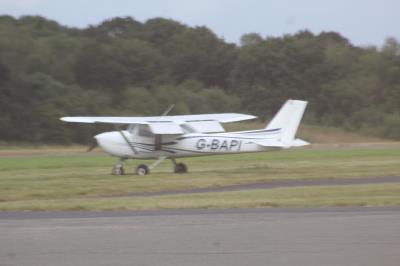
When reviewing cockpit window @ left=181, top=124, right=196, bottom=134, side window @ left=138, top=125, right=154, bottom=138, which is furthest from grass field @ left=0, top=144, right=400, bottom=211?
side window @ left=138, top=125, right=154, bottom=138

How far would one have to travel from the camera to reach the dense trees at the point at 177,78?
65875 millimetres

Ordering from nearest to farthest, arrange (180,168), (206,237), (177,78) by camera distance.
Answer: (206,237)
(180,168)
(177,78)

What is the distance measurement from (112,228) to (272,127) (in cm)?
1719

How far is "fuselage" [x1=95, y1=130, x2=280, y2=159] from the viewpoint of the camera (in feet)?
97.9

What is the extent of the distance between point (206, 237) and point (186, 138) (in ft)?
60.1

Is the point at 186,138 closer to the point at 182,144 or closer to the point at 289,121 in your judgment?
the point at 182,144

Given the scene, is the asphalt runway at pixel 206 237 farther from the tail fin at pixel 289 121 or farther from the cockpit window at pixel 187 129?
the cockpit window at pixel 187 129

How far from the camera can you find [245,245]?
11.4 m

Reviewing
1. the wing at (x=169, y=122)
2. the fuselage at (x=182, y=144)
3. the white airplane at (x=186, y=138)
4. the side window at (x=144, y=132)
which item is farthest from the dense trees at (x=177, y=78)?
the side window at (x=144, y=132)

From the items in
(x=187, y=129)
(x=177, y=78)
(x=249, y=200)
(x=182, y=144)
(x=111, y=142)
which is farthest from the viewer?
(x=177, y=78)

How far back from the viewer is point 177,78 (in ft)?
280

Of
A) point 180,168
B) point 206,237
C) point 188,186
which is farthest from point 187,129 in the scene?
point 206,237

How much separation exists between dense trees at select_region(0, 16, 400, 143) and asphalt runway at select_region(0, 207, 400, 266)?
4889cm

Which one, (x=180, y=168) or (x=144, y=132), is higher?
(x=144, y=132)
